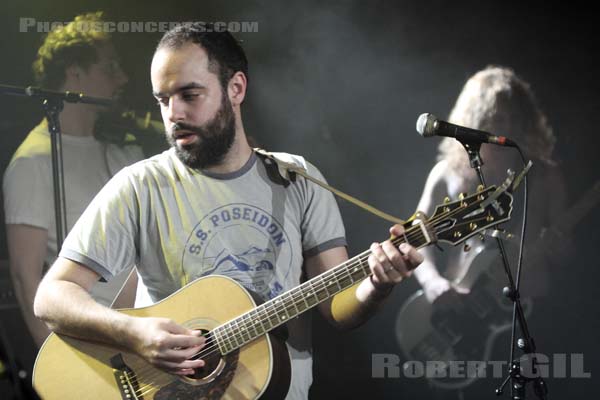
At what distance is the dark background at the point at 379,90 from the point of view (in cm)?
413

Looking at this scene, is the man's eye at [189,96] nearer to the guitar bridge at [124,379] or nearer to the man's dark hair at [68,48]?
the guitar bridge at [124,379]

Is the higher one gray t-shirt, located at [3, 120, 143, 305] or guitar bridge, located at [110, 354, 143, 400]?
gray t-shirt, located at [3, 120, 143, 305]

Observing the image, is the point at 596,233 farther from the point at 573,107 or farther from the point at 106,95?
the point at 106,95

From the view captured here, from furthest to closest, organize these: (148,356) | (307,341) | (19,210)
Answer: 1. (19,210)
2. (307,341)
3. (148,356)

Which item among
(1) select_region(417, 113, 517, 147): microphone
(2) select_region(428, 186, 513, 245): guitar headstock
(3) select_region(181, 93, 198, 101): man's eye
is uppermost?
(3) select_region(181, 93, 198, 101): man's eye

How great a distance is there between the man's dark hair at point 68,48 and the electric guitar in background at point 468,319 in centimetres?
240

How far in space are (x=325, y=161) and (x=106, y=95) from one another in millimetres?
1341

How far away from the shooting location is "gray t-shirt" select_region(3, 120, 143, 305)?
4.00 meters

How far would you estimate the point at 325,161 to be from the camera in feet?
13.7

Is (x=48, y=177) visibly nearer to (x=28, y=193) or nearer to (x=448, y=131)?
(x=28, y=193)

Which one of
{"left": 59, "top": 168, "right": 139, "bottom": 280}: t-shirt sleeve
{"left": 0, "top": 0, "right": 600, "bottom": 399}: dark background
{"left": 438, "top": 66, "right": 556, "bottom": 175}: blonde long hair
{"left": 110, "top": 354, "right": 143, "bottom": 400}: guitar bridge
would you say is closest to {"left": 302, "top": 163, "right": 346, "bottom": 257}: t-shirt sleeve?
{"left": 59, "top": 168, "right": 139, "bottom": 280}: t-shirt sleeve

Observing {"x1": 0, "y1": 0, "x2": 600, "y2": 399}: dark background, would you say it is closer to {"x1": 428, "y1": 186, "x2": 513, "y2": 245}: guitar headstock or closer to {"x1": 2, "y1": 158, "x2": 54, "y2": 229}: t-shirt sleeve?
{"x1": 2, "y1": 158, "x2": 54, "y2": 229}: t-shirt sleeve

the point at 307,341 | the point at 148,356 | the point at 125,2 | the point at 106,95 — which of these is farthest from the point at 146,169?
the point at 125,2

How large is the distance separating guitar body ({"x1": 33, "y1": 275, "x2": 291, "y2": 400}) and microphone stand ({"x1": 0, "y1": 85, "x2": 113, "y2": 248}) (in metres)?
1.34
